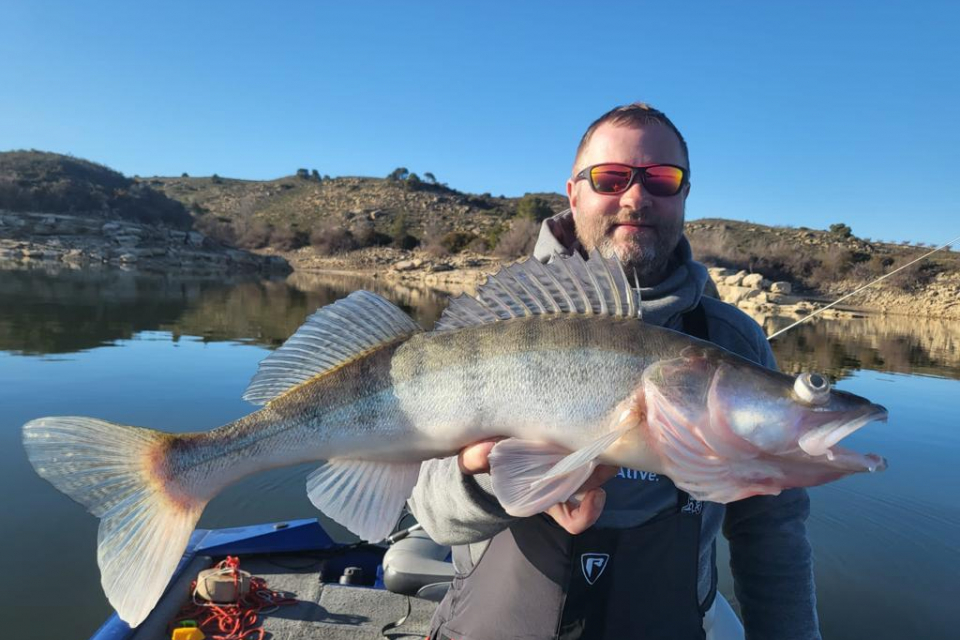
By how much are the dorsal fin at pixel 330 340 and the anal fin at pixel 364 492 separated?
1.39 feet

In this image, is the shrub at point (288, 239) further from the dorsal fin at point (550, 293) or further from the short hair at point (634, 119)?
the dorsal fin at point (550, 293)

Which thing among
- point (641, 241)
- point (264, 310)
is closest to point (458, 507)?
point (641, 241)

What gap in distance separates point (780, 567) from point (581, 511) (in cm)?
137

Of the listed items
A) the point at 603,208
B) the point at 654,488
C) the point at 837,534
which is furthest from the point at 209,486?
the point at 837,534

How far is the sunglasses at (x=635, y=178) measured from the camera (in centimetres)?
329

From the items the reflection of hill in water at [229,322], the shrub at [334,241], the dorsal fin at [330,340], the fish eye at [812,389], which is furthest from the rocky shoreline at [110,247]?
the fish eye at [812,389]

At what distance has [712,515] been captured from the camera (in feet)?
9.81

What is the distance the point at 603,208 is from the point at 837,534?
6870 mm

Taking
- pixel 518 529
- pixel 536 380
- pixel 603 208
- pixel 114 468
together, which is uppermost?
pixel 603 208

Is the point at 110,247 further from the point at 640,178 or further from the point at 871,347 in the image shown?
the point at 640,178

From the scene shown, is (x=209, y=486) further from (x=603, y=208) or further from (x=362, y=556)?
(x=362, y=556)

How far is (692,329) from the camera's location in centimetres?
311

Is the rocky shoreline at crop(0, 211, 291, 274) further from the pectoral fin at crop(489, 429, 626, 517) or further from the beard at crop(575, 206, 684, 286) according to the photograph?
the pectoral fin at crop(489, 429, 626, 517)

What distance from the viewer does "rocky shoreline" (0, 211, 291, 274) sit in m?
46.7
